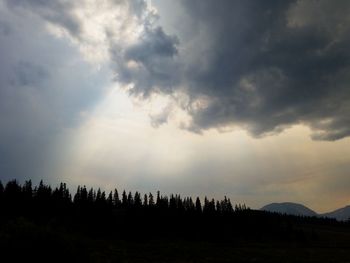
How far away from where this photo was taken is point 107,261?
78812mm

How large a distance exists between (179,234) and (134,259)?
74.7 metres

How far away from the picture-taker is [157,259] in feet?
296

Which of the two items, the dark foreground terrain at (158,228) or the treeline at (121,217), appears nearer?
the dark foreground terrain at (158,228)

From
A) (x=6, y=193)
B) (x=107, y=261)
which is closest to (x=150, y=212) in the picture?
(x=6, y=193)

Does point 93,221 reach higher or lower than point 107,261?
higher

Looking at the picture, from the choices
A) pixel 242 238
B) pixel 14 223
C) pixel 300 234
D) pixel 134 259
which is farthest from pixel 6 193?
pixel 300 234

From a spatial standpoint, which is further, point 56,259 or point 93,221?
point 93,221

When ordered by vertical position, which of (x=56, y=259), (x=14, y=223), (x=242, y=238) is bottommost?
(x=56, y=259)

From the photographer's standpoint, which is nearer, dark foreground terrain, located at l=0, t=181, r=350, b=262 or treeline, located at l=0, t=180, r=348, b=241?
dark foreground terrain, located at l=0, t=181, r=350, b=262

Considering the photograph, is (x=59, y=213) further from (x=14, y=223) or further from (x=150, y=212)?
(x=14, y=223)

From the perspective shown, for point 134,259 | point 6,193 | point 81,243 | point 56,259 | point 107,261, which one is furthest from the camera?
point 6,193

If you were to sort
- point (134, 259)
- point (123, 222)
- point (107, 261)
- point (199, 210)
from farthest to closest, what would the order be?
point (199, 210) → point (123, 222) → point (134, 259) → point (107, 261)

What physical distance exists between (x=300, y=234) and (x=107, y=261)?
144m

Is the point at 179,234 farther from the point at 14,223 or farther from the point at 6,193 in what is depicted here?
the point at 14,223
